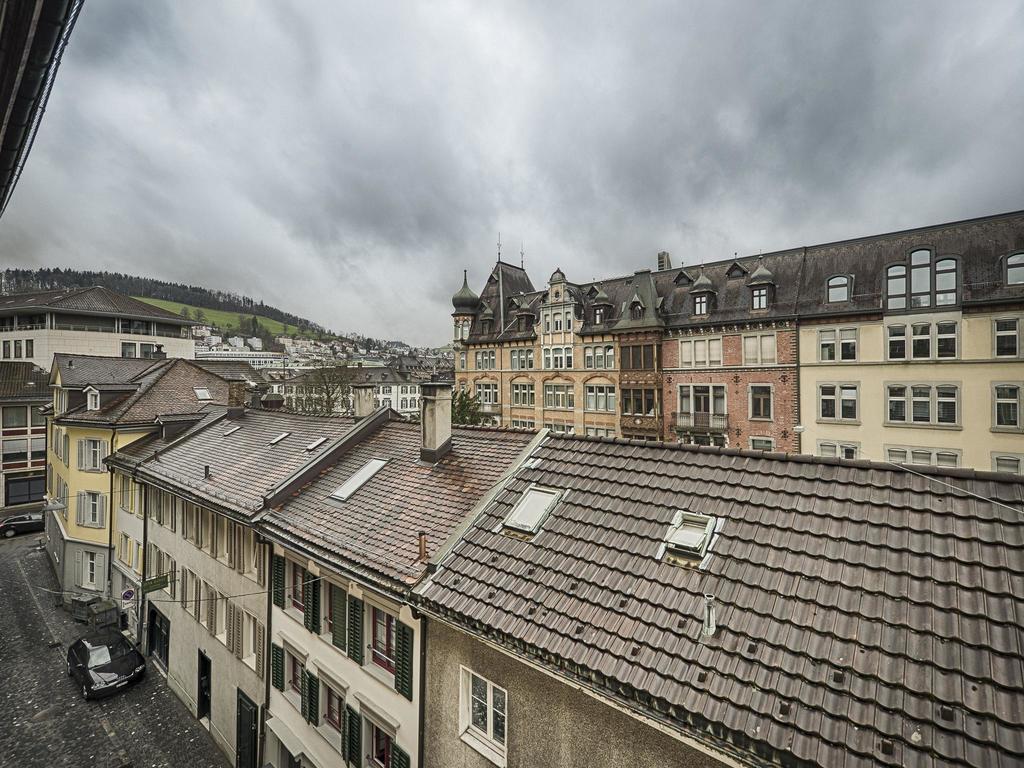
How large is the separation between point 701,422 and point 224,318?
6320 inches

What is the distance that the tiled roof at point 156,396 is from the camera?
19089 mm

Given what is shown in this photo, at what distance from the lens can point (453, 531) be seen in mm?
6891

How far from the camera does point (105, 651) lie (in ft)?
49.6

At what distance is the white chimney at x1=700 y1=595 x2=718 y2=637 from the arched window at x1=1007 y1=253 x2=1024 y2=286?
86.1 ft

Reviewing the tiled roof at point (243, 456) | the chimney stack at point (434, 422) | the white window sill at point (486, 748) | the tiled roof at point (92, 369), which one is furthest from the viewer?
the tiled roof at point (92, 369)

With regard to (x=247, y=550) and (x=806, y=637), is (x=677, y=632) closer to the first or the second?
(x=806, y=637)

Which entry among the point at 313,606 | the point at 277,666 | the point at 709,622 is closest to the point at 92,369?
the point at 277,666

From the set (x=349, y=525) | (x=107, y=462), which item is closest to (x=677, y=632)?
(x=349, y=525)

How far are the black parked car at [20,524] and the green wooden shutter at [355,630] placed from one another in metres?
32.9

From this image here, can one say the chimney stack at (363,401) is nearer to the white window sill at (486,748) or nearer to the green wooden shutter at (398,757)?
the green wooden shutter at (398,757)

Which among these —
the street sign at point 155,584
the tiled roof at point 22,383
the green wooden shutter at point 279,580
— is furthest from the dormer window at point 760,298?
the tiled roof at point 22,383

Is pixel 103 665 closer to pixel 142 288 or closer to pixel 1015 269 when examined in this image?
pixel 1015 269

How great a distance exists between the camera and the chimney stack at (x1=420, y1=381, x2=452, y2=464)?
31.2ft

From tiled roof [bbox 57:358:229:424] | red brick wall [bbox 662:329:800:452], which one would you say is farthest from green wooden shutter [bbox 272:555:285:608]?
red brick wall [bbox 662:329:800:452]
